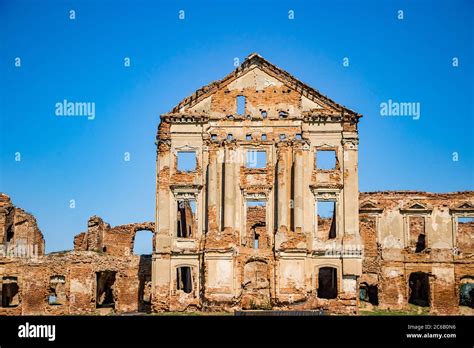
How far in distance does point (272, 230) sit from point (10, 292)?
13895mm

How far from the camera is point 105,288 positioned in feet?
115

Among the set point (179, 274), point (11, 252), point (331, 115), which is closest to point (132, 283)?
point (179, 274)

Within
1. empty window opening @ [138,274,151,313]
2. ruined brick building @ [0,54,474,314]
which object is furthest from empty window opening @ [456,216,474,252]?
empty window opening @ [138,274,151,313]

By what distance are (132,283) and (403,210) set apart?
491 inches

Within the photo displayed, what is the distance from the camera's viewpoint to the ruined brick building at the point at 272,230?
2820 cm

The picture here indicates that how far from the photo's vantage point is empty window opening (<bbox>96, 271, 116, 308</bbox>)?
110 ft

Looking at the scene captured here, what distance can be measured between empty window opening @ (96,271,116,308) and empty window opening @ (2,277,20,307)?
382 centimetres

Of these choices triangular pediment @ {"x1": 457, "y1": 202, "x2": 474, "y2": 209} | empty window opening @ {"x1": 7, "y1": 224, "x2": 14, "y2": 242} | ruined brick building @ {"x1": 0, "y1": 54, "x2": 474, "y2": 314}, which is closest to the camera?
ruined brick building @ {"x1": 0, "y1": 54, "x2": 474, "y2": 314}

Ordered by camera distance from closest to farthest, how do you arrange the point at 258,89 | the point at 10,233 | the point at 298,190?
the point at 298,190
the point at 258,89
the point at 10,233

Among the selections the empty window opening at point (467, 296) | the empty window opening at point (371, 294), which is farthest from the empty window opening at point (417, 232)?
the empty window opening at point (371, 294)

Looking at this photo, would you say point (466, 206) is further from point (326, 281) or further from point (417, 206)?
point (326, 281)

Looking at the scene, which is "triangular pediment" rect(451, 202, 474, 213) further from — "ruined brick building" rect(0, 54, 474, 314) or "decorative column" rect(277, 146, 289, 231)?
"decorative column" rect(277, 146, 289, 231)

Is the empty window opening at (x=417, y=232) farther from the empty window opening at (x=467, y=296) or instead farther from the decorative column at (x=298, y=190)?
the decorative column at (x=298, y=190)

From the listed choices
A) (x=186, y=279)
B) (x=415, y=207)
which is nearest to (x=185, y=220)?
(x=186, y=279)
